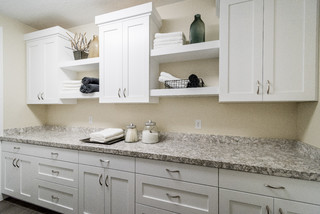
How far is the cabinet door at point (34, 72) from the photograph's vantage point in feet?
7.36

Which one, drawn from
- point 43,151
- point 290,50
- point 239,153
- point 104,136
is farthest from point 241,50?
point 43,151

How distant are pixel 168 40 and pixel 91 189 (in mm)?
1760

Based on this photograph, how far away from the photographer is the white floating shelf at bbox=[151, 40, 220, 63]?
1.42m

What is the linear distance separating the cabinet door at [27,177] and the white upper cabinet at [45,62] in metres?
0.82

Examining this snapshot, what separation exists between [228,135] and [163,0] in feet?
5.74

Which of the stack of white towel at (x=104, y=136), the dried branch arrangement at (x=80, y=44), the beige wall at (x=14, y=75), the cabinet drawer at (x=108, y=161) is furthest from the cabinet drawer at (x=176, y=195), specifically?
the beige wall at (x=14, y=75)

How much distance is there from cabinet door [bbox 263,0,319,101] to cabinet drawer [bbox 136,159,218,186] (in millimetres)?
768

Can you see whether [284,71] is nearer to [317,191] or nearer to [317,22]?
[317,22]

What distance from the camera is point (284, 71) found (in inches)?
46.3

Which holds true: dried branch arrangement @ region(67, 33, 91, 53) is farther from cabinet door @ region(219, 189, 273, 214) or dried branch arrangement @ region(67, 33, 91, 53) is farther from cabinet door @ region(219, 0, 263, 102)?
cabinet door @ region(219, 189, 273, 214)

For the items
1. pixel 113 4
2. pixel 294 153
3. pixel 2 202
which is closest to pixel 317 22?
pixel 294 153

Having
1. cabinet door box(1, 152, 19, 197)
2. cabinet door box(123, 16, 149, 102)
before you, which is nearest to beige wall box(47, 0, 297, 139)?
cabinet door box(123, 16, 149, 102)

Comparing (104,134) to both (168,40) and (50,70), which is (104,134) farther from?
(50,70)

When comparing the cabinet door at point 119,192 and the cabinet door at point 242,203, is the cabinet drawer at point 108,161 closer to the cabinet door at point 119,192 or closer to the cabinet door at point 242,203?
the cabinet door at point 119,192
